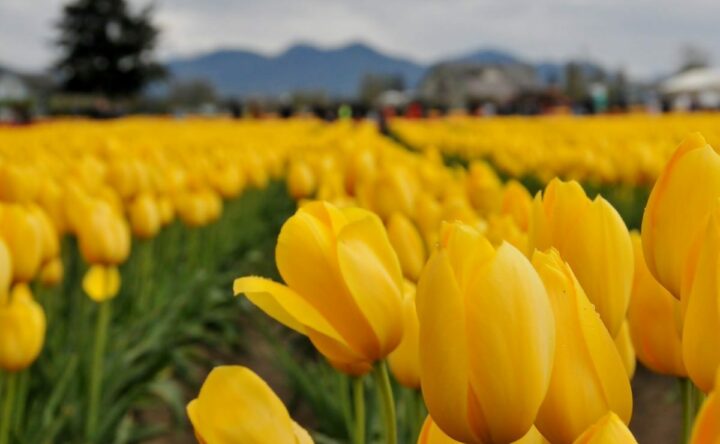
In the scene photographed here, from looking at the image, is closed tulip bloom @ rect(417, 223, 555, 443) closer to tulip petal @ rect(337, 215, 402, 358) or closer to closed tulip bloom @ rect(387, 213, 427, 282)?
tulip petal @ rect(337, 215, 402, 358)

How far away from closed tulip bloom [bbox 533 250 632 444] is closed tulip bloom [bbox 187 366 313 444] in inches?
7.0

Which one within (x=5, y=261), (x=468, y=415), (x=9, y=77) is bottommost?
(x=9, y=77)

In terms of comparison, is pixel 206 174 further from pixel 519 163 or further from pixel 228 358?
pixel 519 163

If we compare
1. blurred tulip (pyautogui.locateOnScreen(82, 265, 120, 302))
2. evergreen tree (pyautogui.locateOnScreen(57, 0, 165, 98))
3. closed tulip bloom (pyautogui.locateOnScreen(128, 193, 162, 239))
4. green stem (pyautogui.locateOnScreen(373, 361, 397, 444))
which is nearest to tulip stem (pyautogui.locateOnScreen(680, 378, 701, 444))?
green stem (pyautogui.locateOnScreen(373, 361, 397, 444))

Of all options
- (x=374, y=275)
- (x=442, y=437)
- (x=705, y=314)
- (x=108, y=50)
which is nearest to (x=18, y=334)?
(x=374, y=275)

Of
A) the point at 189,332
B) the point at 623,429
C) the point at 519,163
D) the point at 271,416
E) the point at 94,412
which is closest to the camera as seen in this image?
the point at 623,429

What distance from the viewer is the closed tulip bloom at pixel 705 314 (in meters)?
0.55

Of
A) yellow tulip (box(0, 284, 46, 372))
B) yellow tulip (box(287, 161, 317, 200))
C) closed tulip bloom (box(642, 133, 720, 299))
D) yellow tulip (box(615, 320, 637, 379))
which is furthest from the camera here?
yellow tulip (box(287, 161, 317, 200))

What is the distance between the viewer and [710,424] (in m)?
0.45

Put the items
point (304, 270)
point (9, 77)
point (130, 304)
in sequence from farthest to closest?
1. point (9, 77)
2. point (130, 304)
3. point (304, 270)

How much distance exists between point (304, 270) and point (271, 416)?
16 centimetres

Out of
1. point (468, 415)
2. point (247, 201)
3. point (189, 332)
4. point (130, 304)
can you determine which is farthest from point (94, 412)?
point (247, 201)

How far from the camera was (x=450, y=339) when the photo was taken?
0.58 metres

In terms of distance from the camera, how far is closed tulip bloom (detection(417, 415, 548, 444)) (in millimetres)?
628
